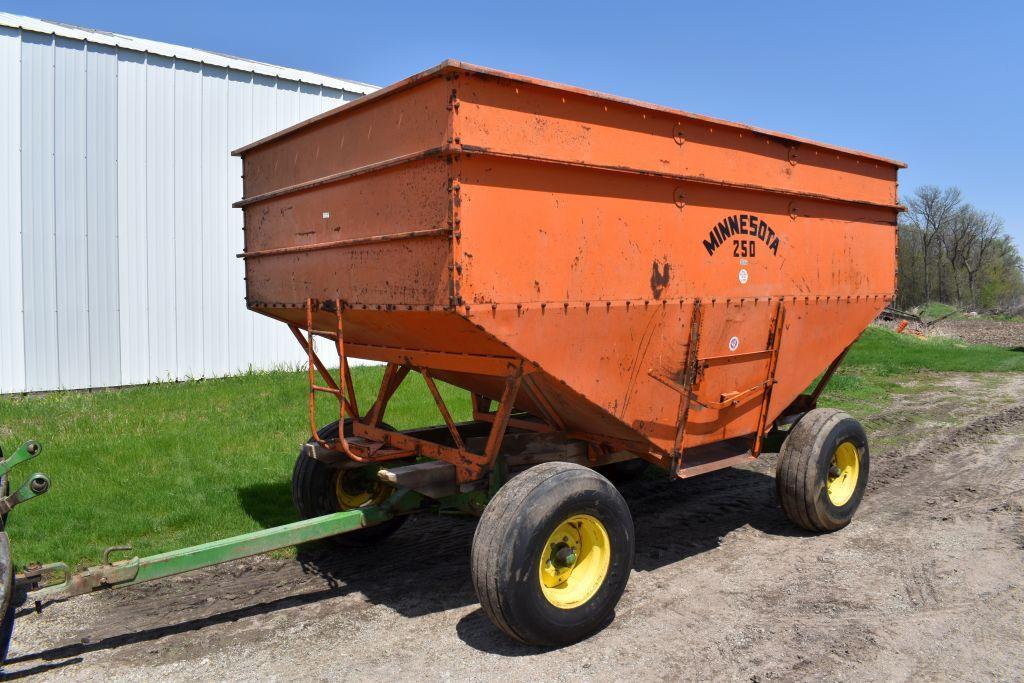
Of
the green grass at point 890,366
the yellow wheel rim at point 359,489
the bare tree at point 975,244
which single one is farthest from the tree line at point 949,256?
the yellow wheel rim at point 359,489

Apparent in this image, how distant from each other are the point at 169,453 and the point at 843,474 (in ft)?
20.4

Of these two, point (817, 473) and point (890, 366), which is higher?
point (817, 473)

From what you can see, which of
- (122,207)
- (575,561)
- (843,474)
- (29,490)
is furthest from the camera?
(122,207)

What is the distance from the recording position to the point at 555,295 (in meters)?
4.18

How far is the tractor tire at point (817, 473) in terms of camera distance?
18.5ft

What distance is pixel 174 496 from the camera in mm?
6617

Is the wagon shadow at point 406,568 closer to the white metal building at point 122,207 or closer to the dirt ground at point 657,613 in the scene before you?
the dirt ground at point 657,613

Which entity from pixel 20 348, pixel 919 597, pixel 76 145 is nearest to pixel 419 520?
pixel 919 597

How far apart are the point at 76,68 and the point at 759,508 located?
10.3 m

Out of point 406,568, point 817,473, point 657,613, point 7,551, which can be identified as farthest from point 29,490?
point 817,473

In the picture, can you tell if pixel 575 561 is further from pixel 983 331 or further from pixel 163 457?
pixel 983 331

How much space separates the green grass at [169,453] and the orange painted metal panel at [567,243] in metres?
1.93

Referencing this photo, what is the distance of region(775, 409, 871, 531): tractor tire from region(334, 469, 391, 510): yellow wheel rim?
2.91 meters

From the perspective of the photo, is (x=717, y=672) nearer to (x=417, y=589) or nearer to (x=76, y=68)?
(x=417, y=589)
